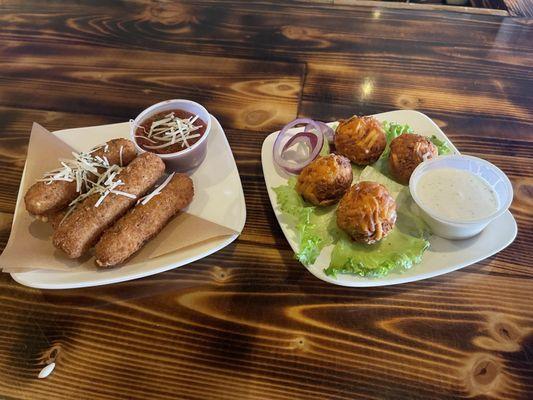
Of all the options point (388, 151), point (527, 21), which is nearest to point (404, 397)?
point (388, 151)

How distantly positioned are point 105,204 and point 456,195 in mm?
1483

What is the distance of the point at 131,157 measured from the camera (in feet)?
6.69

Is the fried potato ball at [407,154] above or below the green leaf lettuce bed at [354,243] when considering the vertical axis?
above

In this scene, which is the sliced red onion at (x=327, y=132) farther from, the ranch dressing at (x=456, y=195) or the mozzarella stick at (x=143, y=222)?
the mozzarella stick at (x=143, y=222)

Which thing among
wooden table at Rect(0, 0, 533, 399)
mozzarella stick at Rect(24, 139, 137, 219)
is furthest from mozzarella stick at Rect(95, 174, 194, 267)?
mozzarella stick at Rect(24, 139, 137, 219)

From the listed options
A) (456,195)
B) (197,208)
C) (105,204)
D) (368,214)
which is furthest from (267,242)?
(456,195)

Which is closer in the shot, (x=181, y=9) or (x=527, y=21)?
(x=527, y=21)

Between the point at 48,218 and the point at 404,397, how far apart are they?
5.34 ft

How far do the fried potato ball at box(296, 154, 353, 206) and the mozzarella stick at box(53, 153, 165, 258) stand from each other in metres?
0.67

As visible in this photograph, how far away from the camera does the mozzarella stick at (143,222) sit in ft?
5.54

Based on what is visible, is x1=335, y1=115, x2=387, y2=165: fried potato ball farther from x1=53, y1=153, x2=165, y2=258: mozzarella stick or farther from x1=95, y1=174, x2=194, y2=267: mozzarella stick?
x1=53, y1=153, x2=165, y2=258: mozzarella stick

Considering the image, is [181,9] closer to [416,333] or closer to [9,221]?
[9,221]

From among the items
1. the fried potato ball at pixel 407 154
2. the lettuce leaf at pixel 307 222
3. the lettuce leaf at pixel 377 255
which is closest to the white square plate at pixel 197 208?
the lettuce leaf at pixel 307 222

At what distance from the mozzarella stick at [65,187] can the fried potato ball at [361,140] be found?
1010 millimetres
